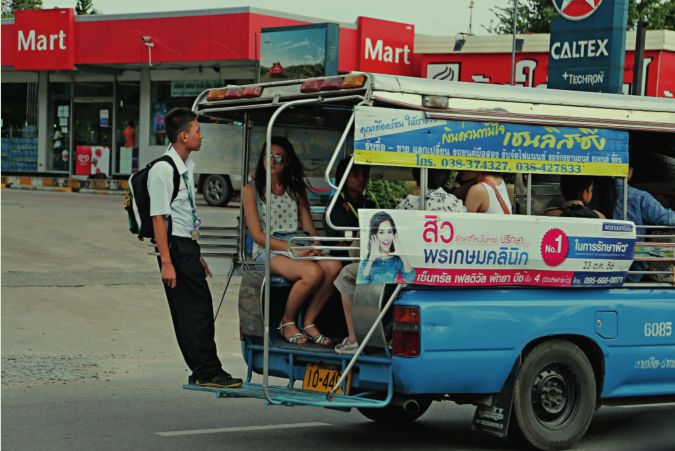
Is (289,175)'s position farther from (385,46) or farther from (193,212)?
(385,46)

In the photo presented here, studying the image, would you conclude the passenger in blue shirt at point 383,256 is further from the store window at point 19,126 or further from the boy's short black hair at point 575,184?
the store window at point 19,126

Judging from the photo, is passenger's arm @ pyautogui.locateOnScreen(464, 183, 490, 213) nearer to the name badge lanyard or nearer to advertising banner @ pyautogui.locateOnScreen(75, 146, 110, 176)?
the name badge lanyard

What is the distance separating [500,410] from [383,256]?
132cm

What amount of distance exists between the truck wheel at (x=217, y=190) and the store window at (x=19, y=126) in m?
11.3

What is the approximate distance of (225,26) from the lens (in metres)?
30.1

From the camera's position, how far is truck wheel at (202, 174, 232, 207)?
2567 cm

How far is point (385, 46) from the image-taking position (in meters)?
31.9

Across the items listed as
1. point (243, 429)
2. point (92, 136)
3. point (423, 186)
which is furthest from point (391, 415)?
point (92, 136)

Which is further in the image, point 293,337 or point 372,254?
point 293,337

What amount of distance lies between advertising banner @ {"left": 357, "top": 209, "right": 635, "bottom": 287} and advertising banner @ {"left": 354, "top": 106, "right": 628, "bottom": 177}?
338 mm

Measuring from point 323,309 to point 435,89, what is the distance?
1.89 m

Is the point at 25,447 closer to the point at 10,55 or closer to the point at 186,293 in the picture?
the point at 186,293

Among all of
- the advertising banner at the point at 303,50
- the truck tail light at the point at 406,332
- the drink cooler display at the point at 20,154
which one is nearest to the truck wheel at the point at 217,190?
the advertising banner at the point at 303,50

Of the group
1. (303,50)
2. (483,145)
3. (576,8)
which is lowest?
(483,145)
